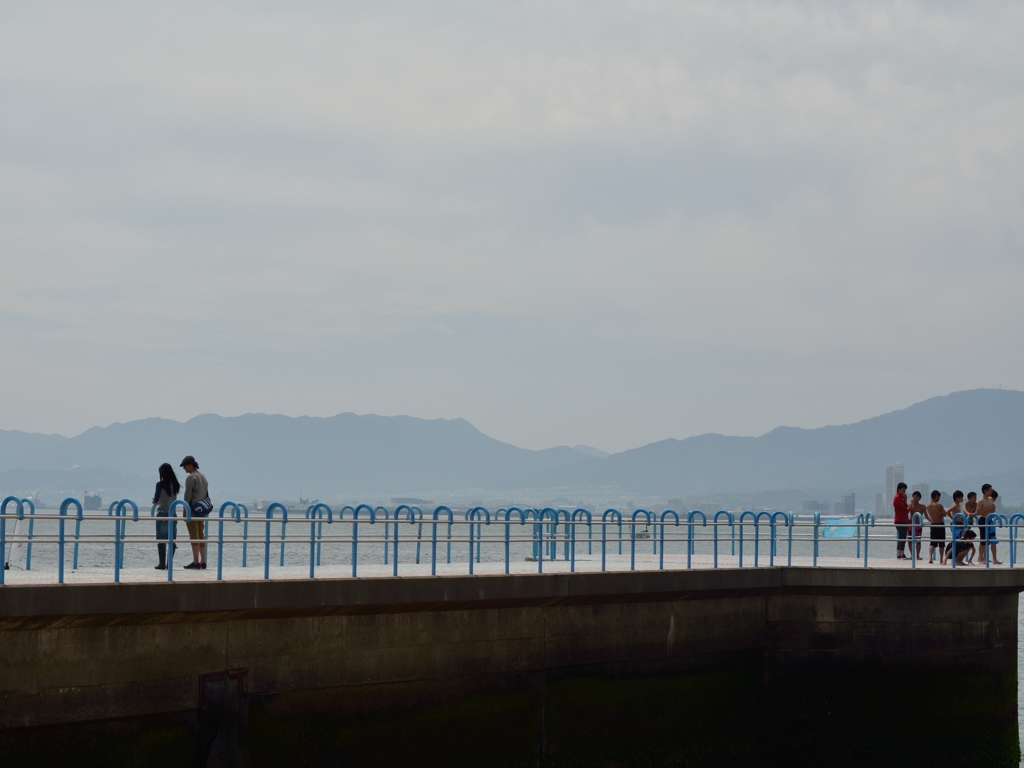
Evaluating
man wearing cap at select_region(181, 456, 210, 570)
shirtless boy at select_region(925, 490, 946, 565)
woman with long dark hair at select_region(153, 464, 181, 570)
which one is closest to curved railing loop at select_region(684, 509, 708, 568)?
shirtless boy at select_region(925, 490, 946, 565)

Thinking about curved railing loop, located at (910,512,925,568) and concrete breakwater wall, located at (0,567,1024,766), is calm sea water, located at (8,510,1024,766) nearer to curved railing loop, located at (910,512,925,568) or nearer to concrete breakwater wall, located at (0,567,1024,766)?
concrete breakwater wall, located at (0,567,1024,766)

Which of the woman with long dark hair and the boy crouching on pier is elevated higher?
the woman with long dark hair

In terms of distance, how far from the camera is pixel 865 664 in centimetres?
2131

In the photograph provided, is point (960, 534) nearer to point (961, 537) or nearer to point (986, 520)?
point (961, 537)

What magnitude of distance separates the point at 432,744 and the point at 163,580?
461 cm

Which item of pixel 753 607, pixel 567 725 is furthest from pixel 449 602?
pixel 753 607

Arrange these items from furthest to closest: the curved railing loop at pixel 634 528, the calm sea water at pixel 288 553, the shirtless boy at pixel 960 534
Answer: the calm sea water at pixel 288 553, the shirtless boy at pixel 960 534, the curved railing loop at pixel 634 528

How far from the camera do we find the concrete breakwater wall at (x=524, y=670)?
14.6 metres

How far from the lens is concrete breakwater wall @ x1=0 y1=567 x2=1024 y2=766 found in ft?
47.8

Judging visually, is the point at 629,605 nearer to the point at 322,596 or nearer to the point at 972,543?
the point at 322,596

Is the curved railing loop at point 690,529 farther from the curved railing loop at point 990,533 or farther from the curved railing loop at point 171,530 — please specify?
the curved railing loop at point 171,530

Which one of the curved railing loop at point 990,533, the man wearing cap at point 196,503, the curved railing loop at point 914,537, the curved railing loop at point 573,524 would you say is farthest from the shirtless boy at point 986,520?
the man wearing cap at point 196,503

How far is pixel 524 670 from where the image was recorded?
18.2 metres

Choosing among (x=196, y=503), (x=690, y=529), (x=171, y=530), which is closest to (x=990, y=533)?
(x=690, y=529)
